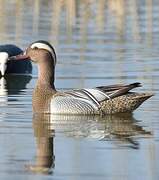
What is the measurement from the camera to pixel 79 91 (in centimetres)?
1194

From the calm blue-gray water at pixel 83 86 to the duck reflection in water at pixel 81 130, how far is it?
0.4 inches

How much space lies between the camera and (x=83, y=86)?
14.2m

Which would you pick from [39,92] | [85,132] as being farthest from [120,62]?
[85,132]

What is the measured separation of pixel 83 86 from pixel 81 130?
→ 3541 millimetres

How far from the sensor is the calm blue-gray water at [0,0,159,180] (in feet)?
28.8

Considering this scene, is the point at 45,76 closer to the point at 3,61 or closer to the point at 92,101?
the point at 92,101

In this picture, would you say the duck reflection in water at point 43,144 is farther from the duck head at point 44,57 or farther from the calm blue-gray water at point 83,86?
the duck head at point 44,57

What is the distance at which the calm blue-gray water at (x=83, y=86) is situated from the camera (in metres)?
8.77

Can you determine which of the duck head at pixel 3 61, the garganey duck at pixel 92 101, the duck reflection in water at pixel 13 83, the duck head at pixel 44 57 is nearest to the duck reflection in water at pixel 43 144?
the garganey duck at pixel 92 101

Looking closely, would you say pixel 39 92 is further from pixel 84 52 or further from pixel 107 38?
pixel 107 38

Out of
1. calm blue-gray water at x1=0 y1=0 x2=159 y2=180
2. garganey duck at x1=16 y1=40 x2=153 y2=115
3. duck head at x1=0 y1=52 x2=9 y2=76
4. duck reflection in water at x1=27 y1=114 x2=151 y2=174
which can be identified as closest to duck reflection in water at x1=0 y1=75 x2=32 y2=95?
calm blue-gray water at x1=0 y1=0 x2=159 y2=180

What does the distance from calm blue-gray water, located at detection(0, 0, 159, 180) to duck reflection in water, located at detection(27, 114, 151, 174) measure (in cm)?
1

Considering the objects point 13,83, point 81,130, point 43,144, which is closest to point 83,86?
point 13,83

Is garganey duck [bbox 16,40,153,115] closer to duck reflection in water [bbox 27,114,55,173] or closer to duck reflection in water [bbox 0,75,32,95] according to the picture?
duck reflection in water [bbox 27,114,55,173]
